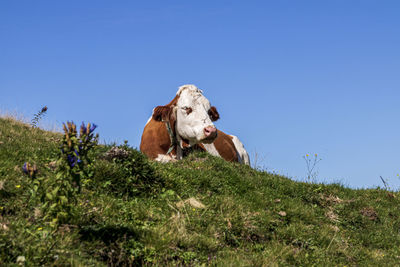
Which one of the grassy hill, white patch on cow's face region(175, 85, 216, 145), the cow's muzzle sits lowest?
the grassy hill

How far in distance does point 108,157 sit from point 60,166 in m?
3.15

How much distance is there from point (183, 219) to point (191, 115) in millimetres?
5213

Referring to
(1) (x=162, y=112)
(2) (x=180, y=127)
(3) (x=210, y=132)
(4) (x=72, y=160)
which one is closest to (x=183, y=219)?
(4) (x=72, y=160)

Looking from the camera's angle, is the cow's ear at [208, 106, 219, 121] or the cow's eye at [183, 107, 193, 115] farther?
the cow's ear at [208, 106, 219, 121]

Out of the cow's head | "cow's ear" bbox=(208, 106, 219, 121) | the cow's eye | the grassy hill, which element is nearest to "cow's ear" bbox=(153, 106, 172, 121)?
the cow's head

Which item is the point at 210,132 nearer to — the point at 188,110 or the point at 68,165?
the point at 188,110

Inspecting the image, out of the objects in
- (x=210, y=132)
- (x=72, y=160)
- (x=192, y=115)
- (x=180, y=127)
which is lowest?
(x=72, y=160)

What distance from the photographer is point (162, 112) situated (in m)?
11.5

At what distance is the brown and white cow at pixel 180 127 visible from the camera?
36.1 feet

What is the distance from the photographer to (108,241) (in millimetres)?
5320

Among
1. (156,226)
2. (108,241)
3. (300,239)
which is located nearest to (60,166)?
(108,241)

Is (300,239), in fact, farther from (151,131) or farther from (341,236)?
(151,131)

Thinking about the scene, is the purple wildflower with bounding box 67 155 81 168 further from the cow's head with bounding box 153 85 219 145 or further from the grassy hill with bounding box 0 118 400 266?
the cow's head with bounding box 153 85 219 145

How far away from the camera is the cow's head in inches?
428
